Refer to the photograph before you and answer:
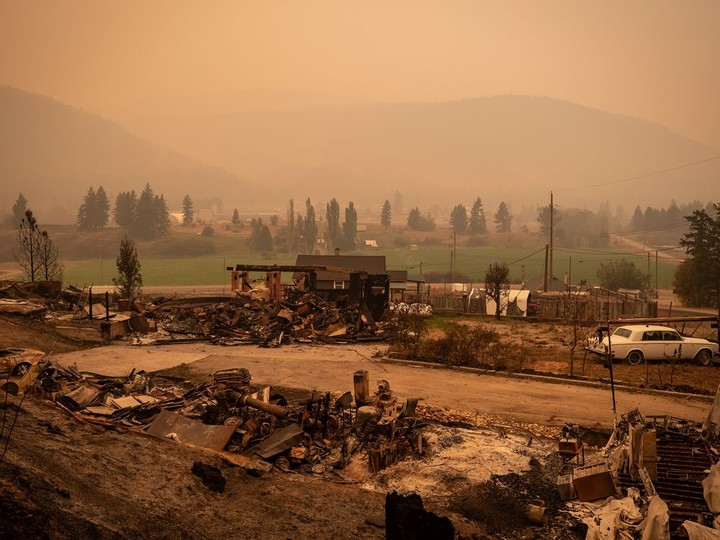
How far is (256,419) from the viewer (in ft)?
48.9

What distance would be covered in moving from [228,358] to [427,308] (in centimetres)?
1894

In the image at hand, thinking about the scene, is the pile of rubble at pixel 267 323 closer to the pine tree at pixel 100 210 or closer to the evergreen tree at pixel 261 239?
the evergreen tree at pixel 261 239

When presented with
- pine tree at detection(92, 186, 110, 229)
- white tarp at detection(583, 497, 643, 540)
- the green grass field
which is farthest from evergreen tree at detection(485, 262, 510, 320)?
pine tree at detection(92, 186, 110, 229)

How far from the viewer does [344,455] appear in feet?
43.8

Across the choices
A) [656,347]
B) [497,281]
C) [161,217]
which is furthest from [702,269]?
[161,217]

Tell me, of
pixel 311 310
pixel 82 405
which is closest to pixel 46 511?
pixel 82 405

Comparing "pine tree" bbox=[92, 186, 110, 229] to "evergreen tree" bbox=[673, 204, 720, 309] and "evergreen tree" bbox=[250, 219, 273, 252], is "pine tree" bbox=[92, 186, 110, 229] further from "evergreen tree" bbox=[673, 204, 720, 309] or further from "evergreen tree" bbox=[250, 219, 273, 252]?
"evergreen tree" bbox=[673, 204, 720, 309]

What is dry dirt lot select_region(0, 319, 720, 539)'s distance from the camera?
8.73 meters

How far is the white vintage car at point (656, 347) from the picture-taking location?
23812 millimetres

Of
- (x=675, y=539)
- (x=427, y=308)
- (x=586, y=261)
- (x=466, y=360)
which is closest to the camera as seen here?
(x=675, y=539)

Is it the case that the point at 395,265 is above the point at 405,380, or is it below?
above

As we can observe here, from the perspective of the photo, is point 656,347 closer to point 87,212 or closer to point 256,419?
point 256,419

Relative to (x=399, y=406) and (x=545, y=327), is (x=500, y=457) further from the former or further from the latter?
(x=545, y=327)

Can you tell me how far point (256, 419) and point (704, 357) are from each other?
1931 cm
